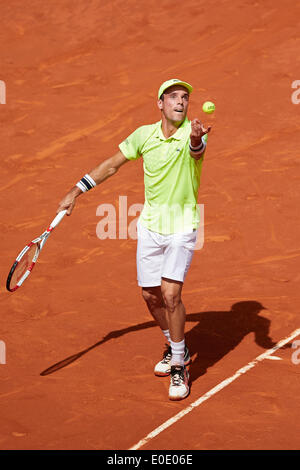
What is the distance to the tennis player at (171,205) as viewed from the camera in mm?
7242

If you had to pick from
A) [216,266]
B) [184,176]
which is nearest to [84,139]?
[216,266]

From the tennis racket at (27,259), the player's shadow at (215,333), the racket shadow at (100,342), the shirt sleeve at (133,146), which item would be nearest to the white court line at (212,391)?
the player's shadow at (215,333)

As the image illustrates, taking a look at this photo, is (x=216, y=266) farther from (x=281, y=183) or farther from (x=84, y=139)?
(x=84, y=139)

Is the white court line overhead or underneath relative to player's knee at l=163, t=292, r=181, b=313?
underneath

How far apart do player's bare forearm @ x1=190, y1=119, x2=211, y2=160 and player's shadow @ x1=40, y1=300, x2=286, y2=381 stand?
85.1 inches

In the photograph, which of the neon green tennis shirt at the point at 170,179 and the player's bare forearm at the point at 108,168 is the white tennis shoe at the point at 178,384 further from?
the player's bare forearm at the point at 108,168

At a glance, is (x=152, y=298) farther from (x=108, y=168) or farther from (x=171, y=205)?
(x=108, y=168)

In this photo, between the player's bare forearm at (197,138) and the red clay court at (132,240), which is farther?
the red clay court at (132,240)

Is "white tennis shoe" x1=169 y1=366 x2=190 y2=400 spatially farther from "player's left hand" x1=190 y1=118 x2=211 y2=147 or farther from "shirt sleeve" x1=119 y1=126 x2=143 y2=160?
"player's left hand" x1=190 y1=118 x2=211 y2=147

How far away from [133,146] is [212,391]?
230 cm

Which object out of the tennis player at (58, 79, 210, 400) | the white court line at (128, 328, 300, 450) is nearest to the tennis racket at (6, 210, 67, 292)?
the tennis player at (58, 79, 210, 400)

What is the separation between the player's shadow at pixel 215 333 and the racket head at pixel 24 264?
100 centimetres

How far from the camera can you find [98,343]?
8.66 meters

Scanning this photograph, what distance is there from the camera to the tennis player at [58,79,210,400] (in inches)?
285
